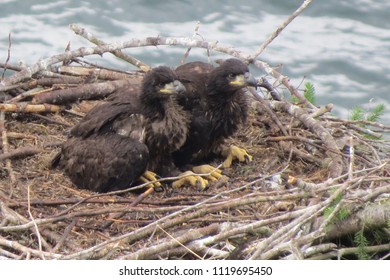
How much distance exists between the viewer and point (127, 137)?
9500 mm

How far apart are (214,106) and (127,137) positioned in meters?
0.92

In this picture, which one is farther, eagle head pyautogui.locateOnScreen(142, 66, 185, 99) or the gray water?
the gray water

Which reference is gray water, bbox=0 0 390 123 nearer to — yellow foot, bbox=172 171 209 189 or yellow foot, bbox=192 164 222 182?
yellow foot, bbox=192 164 222 182

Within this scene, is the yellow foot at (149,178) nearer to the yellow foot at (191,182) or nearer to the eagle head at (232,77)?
the yellow foot at (191,182)

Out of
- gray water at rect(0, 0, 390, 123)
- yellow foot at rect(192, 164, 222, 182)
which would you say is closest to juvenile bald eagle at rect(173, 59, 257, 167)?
yellow foot at rect(192, 164, 222, 182)

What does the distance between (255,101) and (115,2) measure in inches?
328

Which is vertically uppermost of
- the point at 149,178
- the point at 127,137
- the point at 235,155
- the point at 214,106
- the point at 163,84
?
the point at 163,84

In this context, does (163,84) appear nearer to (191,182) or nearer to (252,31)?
(191,182)

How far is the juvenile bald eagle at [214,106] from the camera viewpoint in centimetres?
983

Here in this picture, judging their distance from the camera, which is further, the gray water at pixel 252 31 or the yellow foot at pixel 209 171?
the gray water at pixel 252 31

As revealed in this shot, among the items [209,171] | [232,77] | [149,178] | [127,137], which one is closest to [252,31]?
[232,77]

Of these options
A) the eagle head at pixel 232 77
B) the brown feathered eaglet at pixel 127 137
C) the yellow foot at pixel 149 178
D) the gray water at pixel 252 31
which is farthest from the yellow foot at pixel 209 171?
the gray water at pixel 252 31

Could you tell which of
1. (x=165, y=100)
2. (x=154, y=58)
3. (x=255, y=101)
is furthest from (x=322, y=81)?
(x=165, y=100)

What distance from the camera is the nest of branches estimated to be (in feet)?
25.0
